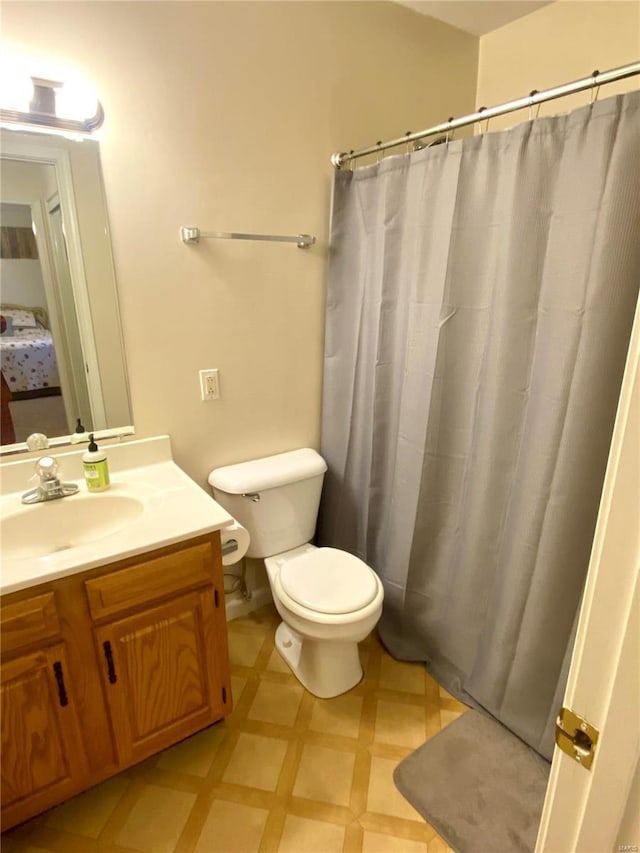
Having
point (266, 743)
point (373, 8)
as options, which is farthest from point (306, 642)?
point (373, 8)

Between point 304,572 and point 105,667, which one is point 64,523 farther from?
point 304,572

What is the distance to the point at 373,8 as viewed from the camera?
169 centimetres

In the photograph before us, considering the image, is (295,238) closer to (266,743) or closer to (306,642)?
(306,642)

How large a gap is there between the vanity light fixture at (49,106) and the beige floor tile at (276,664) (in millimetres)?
1890

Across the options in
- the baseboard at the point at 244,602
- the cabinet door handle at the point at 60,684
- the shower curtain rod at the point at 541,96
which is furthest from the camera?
the baseboard at the point at 244,602

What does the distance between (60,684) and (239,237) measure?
140 centimetres

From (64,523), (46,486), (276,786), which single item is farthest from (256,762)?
(46,486)

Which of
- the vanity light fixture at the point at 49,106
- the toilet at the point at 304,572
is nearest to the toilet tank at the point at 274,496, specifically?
the toilet at the point at 304,572

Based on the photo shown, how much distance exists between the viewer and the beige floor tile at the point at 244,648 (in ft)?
6.20

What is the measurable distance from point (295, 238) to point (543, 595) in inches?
56.0

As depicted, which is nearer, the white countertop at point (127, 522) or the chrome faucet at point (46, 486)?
the white countertop at point (127, 522)

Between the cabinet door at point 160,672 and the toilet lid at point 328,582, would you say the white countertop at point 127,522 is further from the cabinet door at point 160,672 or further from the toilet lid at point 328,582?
the toilet lid at point 328,582

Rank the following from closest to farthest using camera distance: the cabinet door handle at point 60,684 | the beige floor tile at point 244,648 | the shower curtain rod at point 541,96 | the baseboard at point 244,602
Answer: the shower curtain rod at point 541,96
the cabinet door handle at point 60,684
the beige floor tile at point 244,648
the baseboard at point 244,602

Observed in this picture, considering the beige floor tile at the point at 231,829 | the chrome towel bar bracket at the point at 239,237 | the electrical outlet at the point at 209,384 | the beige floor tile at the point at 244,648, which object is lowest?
the beige floor tile at the point at 231,829
